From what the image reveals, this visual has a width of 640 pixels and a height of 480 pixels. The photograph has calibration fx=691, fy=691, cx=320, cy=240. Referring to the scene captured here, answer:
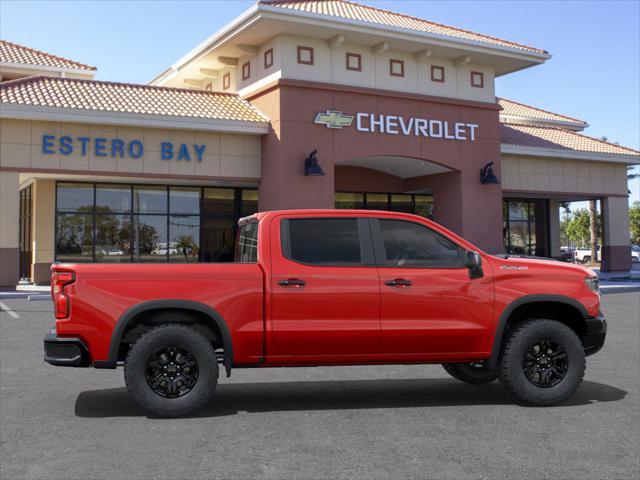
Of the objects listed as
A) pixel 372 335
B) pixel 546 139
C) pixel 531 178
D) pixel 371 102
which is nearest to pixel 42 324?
pixel 372 335

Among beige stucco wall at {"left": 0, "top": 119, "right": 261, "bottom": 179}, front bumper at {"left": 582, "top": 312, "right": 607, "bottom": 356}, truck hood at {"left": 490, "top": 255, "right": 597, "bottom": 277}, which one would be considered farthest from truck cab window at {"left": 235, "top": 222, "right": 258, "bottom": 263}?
beige stucco wall at {"left": 0, "top": 119, "right": 261, "bottom": 179}

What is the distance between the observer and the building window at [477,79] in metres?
28.0

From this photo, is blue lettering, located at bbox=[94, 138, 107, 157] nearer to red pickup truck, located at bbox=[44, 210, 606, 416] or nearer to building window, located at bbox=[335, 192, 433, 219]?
building window, located at bbox=[335, 192, 433, 219]

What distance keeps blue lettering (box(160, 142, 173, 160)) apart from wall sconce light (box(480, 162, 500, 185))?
12285mm

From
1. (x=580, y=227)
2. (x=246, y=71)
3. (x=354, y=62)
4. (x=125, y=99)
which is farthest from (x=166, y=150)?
(x=580, y=227)

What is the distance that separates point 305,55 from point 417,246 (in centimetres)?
1862

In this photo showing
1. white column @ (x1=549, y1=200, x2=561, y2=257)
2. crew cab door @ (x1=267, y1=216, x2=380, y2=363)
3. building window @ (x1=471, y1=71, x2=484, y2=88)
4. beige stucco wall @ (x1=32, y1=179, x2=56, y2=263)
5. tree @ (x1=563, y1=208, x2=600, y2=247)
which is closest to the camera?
crew cab door @ (x1=267, y1=216, x2=380, y2=363)

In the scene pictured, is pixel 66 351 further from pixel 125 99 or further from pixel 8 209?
pixel 125 99

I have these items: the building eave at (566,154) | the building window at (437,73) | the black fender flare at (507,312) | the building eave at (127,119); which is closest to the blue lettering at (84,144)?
the building eave at (127,119)

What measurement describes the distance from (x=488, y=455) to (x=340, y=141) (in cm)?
2053

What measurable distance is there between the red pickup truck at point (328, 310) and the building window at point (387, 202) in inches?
865

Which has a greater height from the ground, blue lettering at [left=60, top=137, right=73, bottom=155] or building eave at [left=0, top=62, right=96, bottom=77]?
building eave at [left=0, top=62, right=96, bottom=77]

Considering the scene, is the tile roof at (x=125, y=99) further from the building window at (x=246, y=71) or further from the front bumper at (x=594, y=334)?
the front bumper at (x=594, y=334)

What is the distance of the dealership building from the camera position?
23.0 meters
